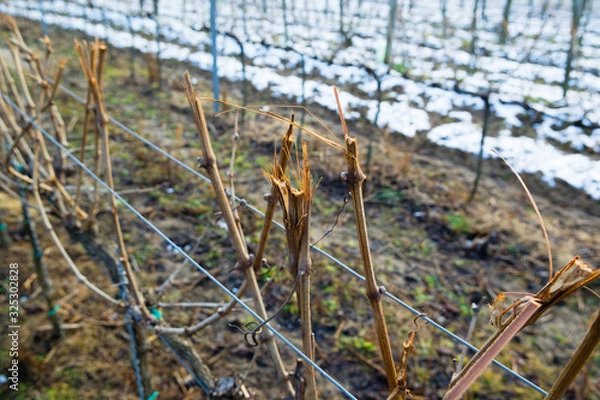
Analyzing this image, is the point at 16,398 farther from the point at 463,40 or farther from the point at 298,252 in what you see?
the point at 463,40

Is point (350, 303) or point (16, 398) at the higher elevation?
point (350, 303)

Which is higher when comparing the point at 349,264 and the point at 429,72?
the point at 429,72

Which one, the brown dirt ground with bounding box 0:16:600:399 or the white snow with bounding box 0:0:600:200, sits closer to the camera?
the brown dirt ground with bounding box 0:16:600:399

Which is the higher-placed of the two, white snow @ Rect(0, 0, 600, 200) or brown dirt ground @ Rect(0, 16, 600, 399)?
white snow @ Rect(0, 0, 600, 200)

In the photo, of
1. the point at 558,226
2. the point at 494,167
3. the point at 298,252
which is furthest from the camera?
the point at 494,167

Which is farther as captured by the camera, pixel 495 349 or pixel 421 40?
pixel 421 40

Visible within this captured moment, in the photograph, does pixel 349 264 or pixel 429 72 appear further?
pixel 429 72

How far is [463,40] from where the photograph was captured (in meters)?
10.6

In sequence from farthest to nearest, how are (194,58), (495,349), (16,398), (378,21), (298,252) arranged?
(378,21)
(194,58)
(16,398)
(298,252)
(495,349)

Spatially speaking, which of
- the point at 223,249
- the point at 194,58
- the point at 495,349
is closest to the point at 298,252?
the point at 495,349

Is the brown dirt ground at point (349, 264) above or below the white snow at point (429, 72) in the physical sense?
below

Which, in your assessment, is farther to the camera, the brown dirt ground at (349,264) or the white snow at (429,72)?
the white snow at (429,72)

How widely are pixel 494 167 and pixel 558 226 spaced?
1134 mm

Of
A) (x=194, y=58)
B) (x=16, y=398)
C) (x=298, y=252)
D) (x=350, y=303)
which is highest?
(x=298, y=252)
